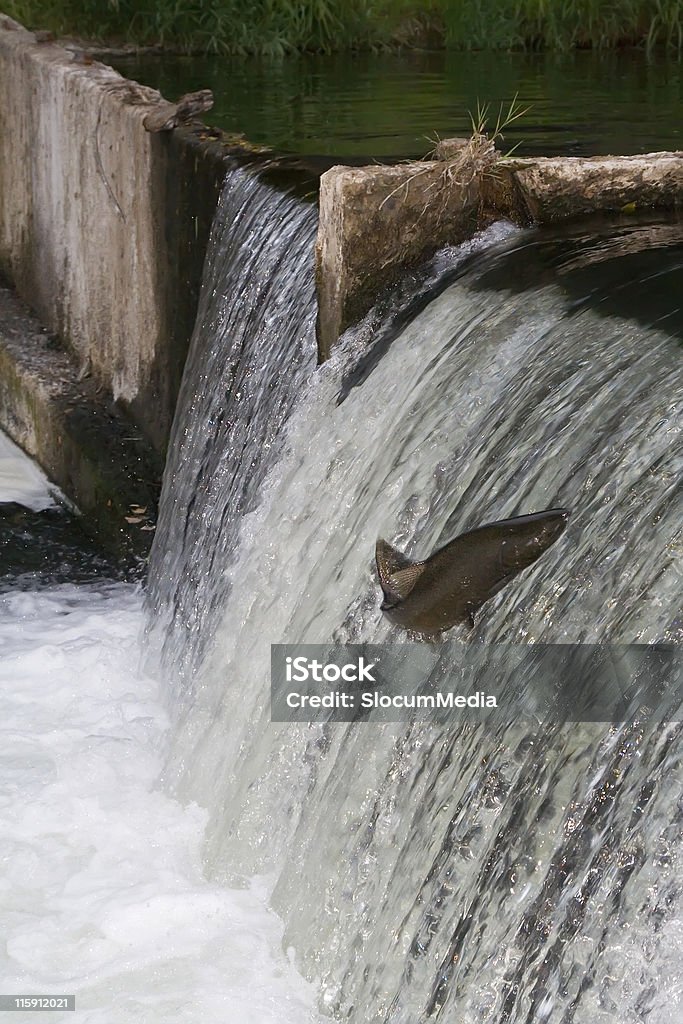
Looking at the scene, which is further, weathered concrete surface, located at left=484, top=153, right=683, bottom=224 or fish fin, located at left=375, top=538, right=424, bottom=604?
weathered concrete surface, located at left=484, top=153, right=683, bottom=224

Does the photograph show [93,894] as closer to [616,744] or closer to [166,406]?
[616,744]

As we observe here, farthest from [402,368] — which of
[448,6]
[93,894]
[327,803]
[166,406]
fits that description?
[448,6]

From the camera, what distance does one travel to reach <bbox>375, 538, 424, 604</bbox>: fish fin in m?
3.04

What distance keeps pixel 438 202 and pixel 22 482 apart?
305 centimetres

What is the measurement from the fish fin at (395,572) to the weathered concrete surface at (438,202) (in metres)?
1.00

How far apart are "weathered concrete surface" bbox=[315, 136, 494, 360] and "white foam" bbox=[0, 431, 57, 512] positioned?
2.50 metres

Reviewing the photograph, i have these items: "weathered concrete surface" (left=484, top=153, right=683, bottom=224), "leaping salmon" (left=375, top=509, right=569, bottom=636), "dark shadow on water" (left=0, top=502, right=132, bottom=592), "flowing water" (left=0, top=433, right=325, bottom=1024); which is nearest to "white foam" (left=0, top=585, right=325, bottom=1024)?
"flowing water" (left=0, top=433, right=325, bottom=1024)

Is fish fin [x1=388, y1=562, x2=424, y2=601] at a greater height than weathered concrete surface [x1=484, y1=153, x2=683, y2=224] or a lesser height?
lesser

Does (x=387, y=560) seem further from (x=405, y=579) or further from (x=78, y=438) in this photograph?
(x=78, y=438)

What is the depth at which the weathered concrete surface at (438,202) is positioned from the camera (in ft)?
12.7

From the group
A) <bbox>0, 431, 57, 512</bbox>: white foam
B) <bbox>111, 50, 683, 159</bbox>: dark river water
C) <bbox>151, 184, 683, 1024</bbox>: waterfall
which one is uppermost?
<bbox>111, 50, 683, 159</bbox>: dark river water

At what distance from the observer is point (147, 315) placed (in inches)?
232

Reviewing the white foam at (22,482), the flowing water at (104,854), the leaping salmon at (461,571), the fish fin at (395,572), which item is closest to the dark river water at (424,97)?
the white foam at (22,482)

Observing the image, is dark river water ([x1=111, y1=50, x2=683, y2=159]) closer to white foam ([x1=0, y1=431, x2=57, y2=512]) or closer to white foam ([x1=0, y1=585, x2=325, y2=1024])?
white foam ([x1=0, y1=431, x2=57, y2=512])
